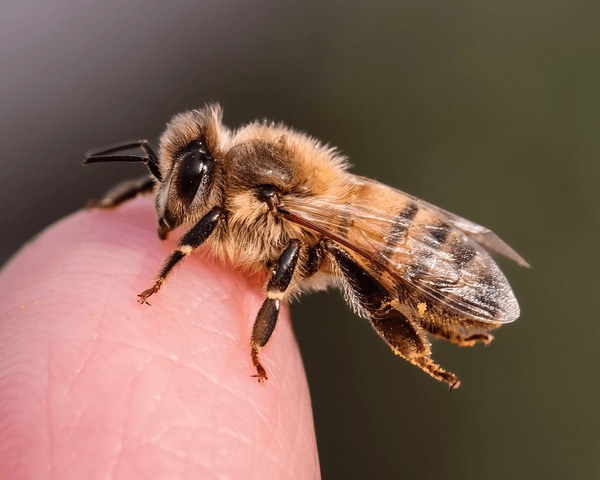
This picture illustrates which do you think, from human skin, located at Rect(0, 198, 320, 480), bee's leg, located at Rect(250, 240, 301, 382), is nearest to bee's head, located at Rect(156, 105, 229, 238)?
human skin, located at Rect(0, 198, 320, 480)

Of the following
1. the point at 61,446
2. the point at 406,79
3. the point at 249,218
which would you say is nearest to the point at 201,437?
the point at 61,446

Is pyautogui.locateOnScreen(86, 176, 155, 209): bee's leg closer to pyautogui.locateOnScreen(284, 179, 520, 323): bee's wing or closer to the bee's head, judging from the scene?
the bee's head

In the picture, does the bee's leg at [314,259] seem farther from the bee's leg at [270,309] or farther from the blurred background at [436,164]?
the blurred background at [436,164]

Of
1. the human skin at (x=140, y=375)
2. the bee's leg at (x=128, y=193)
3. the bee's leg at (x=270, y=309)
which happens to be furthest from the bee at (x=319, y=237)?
the bee's leg at (x=128, y=193)

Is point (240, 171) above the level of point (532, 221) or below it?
above

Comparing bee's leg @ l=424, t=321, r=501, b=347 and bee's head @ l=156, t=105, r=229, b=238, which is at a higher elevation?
bee's head @ l=156, t=105, r=229, b=238

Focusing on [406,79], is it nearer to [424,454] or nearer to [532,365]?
[532,365]

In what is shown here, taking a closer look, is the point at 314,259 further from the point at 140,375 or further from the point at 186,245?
the point at 140,375
